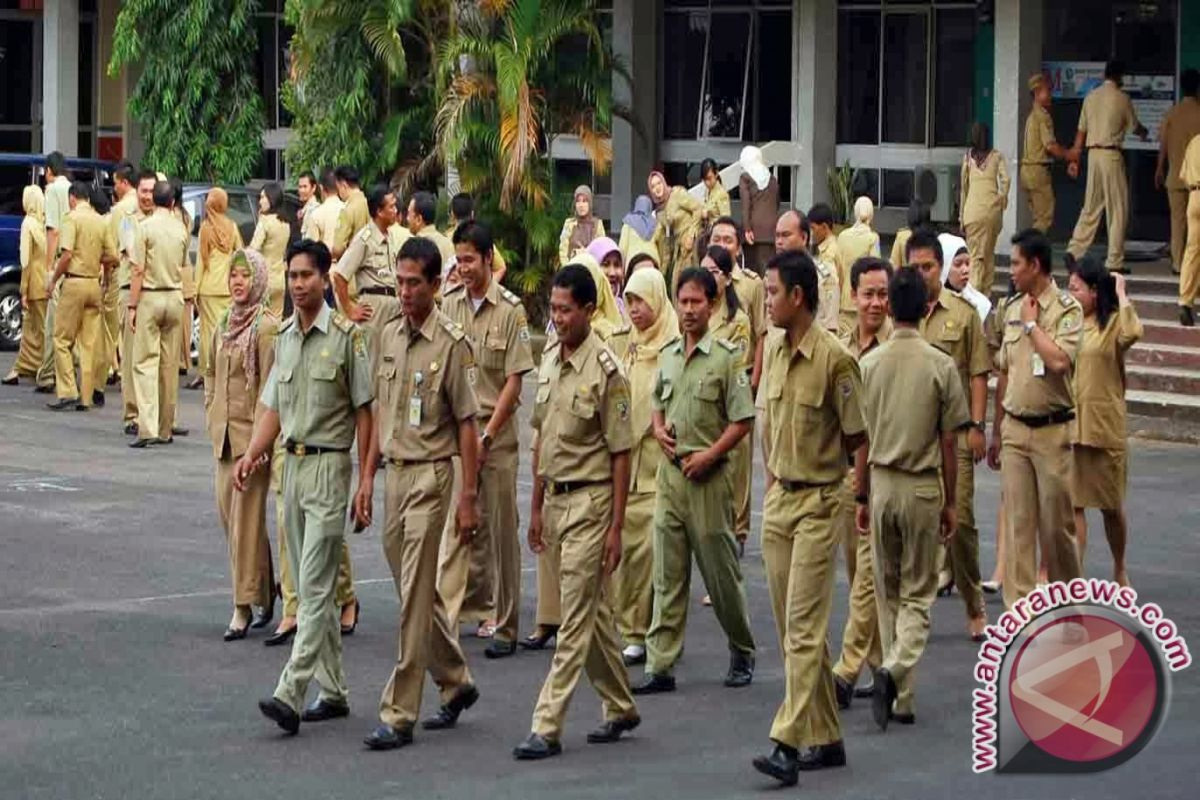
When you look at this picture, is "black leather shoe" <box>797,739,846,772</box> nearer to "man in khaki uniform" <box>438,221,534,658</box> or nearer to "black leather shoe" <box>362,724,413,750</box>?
"black leather shoe" <box>362,724,413,750</box>

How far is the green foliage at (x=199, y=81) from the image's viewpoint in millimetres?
34031

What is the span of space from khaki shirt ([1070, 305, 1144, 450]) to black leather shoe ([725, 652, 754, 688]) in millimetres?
2677

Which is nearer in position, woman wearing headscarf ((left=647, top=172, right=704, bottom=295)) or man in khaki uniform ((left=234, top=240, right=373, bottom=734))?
man in khaki uniform ((left=234, top=240, right=373, bottom=734))

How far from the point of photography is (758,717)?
10.3m

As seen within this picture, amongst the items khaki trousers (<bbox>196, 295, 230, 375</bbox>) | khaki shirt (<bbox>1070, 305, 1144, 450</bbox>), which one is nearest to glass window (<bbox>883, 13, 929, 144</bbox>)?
khaki trousers (<bbox>196, 295, 230, 375</bbox>)

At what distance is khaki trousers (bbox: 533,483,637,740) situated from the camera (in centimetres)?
944

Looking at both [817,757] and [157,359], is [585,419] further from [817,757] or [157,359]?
[157,359]

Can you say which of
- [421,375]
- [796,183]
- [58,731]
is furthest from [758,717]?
[796,183]

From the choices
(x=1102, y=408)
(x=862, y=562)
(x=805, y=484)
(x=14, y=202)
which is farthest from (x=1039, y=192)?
(x=805, y=484)

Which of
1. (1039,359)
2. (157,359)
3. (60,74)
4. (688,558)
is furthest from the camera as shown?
(60,74)

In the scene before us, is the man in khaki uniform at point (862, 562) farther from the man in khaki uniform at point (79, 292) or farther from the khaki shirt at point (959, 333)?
the man in khaki uniform at point (79, 292)

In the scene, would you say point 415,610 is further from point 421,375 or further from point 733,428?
point 733,428

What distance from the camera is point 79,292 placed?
21328mm

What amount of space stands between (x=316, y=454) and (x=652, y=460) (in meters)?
2.21
